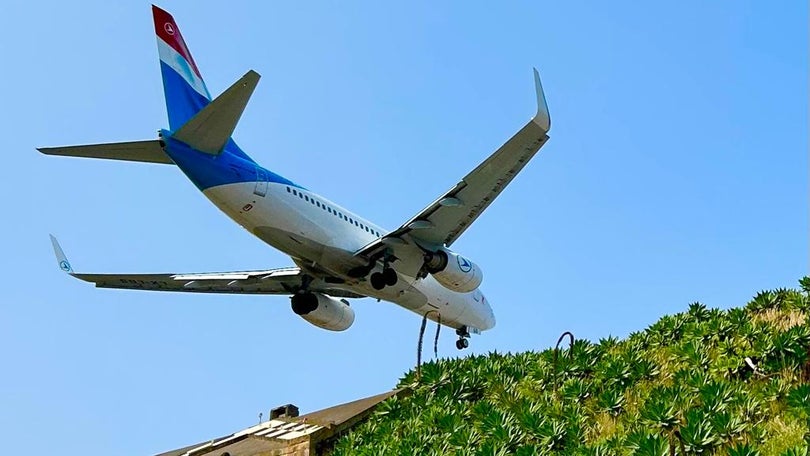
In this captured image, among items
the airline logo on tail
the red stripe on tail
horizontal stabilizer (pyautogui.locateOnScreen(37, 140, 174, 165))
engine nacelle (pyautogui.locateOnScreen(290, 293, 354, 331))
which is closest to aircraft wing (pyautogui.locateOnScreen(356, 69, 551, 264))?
engine nacelle (pyautogui.locateOnScreen(290, 293, 354, 331))

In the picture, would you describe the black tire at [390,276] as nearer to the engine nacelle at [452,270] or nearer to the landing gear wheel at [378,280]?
the landing gear wheel at [378,280]

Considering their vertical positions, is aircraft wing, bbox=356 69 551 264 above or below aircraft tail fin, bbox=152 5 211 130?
below

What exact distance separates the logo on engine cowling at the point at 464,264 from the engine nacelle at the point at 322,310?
5.64 m

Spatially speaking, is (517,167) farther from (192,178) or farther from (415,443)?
(415,443)

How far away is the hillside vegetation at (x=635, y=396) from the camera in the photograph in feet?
34.5

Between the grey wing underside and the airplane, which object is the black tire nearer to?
the airplane

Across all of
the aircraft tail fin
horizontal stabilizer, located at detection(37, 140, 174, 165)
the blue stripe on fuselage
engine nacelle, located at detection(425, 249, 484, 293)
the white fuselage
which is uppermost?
the aircraft tail fin

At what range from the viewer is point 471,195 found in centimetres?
2311

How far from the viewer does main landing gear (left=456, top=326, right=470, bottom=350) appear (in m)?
30.5

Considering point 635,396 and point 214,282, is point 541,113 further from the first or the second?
point 214,282

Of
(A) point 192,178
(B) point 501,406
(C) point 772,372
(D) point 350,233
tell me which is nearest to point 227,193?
(A) point 192,178

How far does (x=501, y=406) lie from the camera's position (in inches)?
595

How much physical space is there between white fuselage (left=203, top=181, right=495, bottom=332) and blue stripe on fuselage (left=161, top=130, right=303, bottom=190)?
195mm

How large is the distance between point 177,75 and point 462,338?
12984 millimetres
